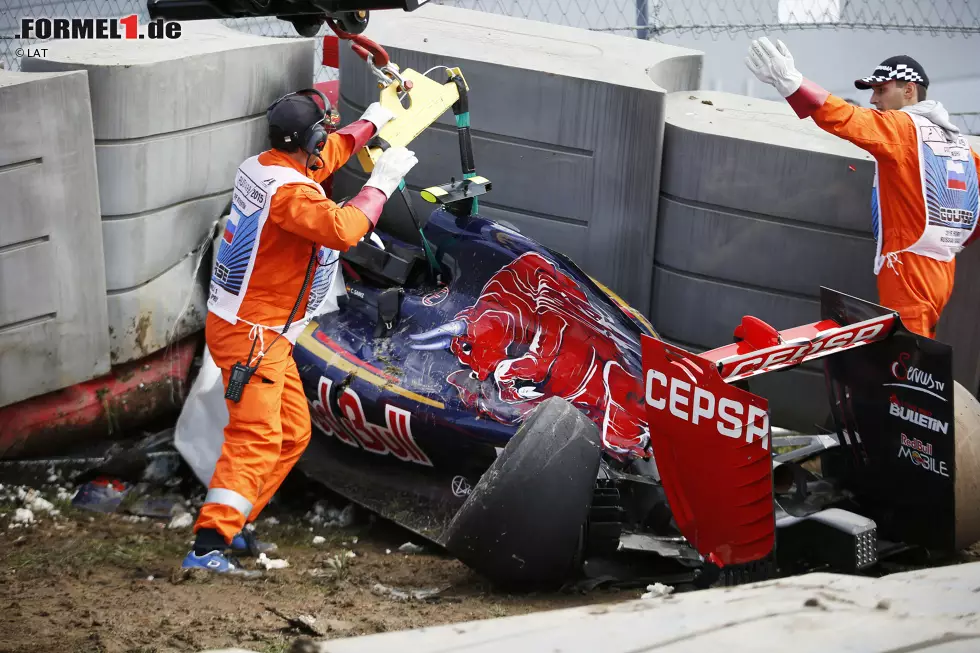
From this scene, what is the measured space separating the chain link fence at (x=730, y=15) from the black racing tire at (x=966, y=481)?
3.98m

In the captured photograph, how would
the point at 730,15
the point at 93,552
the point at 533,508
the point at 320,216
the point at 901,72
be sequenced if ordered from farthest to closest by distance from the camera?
the point at 730,15 → the point at 901,72 → the point at 93,552 → the point at 320,216 → the point at 533,508

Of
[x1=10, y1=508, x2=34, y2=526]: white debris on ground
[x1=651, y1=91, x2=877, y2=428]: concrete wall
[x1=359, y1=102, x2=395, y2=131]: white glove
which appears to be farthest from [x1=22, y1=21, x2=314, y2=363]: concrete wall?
[x1=651, y1=91, x2=877, y2=428]: concrete wall

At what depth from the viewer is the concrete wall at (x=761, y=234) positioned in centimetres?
503

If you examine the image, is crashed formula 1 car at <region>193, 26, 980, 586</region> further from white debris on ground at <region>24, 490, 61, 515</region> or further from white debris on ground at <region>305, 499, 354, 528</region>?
white debris on ground at <region>24, 490, 61, 515</region>

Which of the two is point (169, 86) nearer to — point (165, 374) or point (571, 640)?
point (165, 374)

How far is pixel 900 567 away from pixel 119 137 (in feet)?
11.7

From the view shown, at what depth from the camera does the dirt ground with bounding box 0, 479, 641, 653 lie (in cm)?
339

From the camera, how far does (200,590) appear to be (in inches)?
155

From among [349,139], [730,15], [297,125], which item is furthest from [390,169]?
[730,15]

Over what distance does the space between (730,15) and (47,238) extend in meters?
5.01

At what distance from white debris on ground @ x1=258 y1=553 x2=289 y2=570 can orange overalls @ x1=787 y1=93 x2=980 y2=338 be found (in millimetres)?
2652

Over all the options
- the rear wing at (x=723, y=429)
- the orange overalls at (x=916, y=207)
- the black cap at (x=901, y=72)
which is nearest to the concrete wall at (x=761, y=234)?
the orange overalls at (x=916, y=207)

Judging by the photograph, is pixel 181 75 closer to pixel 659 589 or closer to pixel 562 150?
pixel 562 150

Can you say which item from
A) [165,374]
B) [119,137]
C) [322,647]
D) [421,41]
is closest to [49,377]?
[165,374]
